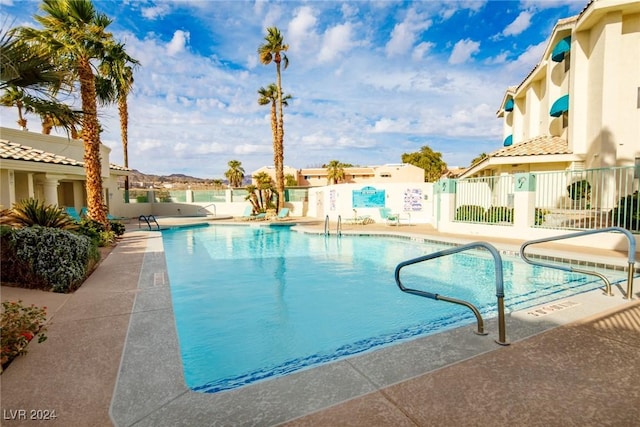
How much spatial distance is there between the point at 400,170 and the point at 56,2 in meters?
53.8

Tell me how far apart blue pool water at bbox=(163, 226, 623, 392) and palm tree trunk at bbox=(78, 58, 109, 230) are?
11.0 feet

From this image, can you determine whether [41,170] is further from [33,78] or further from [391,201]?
[391,201]

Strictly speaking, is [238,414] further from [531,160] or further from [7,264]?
[531,160]

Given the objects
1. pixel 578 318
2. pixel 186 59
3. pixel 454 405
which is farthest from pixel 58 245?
pixel 186 59

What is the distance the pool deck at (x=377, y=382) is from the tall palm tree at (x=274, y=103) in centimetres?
2149

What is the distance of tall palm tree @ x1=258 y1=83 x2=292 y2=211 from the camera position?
25.3m

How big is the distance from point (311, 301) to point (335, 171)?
2295 inches

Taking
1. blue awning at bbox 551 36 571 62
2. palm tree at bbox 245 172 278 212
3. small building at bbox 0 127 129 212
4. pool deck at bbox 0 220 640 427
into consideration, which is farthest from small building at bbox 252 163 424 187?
pool deck at bbox 0 220 640 427

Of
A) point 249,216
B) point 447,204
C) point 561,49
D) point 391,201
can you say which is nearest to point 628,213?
point 447,204

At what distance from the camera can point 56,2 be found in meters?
11.0

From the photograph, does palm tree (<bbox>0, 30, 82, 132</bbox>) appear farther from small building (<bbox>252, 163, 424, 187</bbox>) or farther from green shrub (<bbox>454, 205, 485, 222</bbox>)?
small building (<bbox>252, 163, 424, 187</bbox>)

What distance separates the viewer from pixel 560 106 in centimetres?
1627

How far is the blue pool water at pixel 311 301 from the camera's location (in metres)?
4.90

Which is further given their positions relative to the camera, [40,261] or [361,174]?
[361,174]
